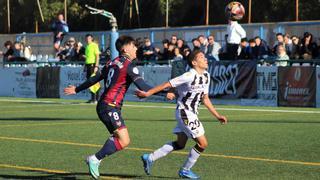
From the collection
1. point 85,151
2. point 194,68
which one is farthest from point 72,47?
point 194,68

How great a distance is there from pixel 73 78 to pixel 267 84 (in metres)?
9.42

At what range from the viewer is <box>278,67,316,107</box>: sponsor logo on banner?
2389 cm

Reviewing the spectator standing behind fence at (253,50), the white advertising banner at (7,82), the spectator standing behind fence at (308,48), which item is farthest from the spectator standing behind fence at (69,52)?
the spectator standing behind fence at (308,48)

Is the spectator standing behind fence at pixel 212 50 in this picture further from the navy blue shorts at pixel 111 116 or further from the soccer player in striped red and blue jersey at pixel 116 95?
the navy blue shorts at pixel 111 116

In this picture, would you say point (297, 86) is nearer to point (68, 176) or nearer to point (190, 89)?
point (190, 89)

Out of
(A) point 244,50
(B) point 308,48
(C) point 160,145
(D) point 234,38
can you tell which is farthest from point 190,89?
(A) point 244,50

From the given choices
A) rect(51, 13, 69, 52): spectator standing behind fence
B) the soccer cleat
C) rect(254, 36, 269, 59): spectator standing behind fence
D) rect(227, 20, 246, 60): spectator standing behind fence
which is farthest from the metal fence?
the soccer cleat

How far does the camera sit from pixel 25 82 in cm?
3450

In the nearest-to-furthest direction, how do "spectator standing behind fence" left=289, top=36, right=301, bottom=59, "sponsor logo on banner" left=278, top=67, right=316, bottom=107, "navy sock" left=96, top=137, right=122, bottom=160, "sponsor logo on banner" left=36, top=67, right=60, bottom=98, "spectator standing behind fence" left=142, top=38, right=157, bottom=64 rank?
1. "navy sock" left=96, top=137, right=122, bottom=160
2. "sponsor logo on banner" left=278, top=67, right=316, bottom=107
3. "spectator standing behind fence" left=289, top=36, right=301, bottom=59
4. "spectator standing behind fence" left=142, top=38, right=157, bottom=64
5. "sponsor logo on banner" left=36, top=67, right=60, bottom=98

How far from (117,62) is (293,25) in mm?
24085

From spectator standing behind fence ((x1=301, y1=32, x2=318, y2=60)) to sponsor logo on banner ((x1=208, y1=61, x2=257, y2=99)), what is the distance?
5.05ft

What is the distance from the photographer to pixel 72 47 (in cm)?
3456

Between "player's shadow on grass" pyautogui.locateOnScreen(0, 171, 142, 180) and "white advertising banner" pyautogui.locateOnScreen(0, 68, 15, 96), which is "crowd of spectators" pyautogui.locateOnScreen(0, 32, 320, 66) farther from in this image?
"player's shadow on grass" pyautogui.locateOnScreen(0, 171, 142, 180)

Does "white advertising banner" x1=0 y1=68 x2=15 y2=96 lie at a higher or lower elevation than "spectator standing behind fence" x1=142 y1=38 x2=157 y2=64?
lower
